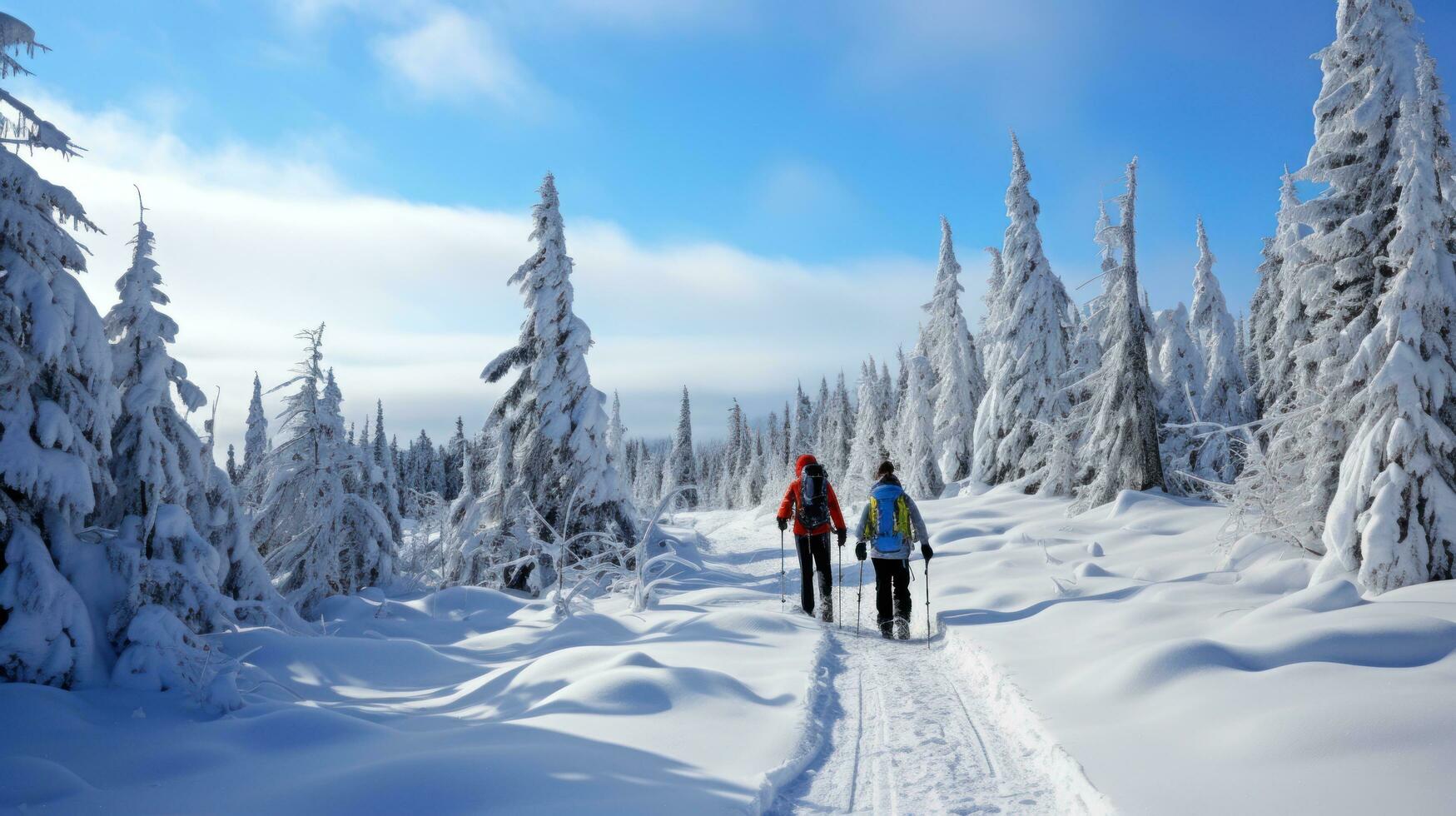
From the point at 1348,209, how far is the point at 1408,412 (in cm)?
327

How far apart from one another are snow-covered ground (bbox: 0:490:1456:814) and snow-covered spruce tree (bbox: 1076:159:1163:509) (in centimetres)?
900

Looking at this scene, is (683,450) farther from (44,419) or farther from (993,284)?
(44,419)

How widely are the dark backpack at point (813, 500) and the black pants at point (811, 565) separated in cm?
18

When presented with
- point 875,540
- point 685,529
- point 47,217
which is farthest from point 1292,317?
point 685,529

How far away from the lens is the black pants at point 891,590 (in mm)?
9000

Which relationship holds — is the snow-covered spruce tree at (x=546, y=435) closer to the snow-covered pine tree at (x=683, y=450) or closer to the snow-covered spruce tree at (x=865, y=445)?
the snow-covered spruce tree at (x=865, y=445)

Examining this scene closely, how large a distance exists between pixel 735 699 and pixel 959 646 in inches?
124

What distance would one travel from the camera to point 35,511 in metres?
6.28

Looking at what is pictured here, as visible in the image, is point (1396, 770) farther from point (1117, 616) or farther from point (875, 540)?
point (875, 540)

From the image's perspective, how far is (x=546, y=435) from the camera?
16.6 m

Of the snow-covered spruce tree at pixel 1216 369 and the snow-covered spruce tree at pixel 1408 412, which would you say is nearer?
the snow-covered spruce tree at pixel 1408 412

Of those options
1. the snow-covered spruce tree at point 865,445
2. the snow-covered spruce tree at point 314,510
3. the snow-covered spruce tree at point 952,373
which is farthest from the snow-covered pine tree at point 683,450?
the snow-covered spruce tree at point 314,510

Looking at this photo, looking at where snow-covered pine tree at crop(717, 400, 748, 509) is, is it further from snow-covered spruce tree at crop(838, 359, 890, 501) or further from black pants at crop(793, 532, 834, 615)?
black pants at crop(793, 532, 834, 615)

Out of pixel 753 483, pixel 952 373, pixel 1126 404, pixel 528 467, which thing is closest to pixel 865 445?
pixel 952 373
